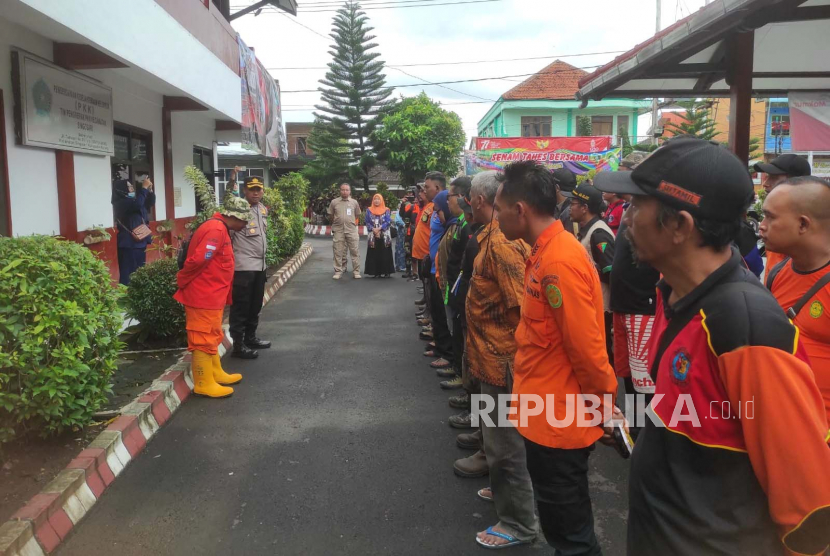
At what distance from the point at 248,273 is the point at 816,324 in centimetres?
540

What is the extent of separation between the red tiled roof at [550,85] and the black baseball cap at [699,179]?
141 ft

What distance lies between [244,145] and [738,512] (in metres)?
13.8

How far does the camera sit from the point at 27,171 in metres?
6.55

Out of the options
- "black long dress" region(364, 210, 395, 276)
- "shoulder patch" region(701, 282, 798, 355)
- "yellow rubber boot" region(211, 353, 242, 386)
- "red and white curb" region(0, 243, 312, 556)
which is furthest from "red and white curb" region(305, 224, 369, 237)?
"shoulder patch" region(701, 282, 798, 355)

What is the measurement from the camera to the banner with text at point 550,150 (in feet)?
83.6

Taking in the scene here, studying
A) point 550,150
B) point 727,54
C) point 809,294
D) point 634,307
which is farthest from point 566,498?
point 550,150

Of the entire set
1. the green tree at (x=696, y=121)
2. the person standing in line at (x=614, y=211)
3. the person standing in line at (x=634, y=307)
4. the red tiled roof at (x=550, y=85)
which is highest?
the red tiled roof at (x=550, y=85)

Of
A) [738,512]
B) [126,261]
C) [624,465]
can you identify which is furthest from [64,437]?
[126,261]

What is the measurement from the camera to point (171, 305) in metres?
6.54

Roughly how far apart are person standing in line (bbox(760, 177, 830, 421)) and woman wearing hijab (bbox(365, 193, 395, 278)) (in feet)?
32.0

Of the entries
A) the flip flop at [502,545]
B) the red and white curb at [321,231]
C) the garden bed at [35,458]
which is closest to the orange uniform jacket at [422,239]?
the garden bed at [35,458]

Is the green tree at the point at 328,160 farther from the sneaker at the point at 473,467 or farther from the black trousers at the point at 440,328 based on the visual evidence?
the sneaker at the point at 473,467

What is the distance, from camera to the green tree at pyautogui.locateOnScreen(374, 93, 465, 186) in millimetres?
29938

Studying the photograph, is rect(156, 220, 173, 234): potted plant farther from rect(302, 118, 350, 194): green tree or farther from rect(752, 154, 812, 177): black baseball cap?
rect(302, 118, 350, 194): green tree
